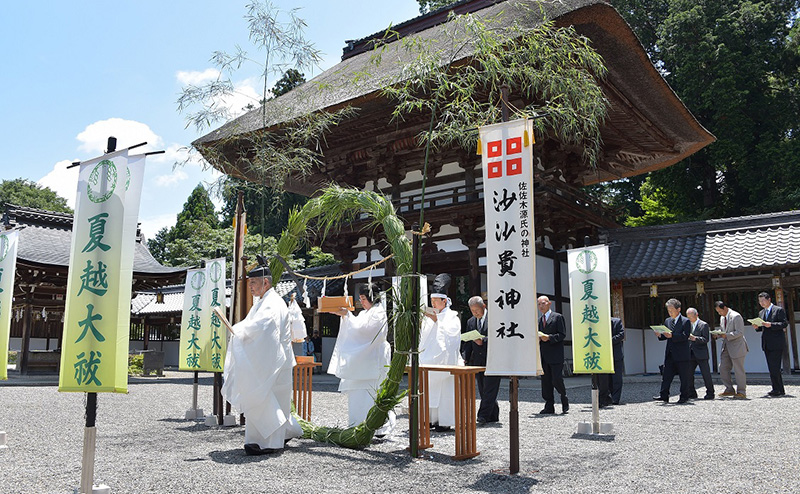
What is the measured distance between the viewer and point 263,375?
179 inches

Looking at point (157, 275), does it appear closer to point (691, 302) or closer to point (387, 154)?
point (387, 154)

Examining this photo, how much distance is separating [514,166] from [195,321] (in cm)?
436

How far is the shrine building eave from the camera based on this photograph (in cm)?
875

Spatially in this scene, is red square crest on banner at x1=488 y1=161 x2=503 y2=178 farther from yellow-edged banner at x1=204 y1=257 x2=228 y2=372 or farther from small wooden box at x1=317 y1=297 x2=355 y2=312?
yellow-edged banner at x1=204 y1=257 x2=228 y2=372

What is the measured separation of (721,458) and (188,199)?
32.3 meters

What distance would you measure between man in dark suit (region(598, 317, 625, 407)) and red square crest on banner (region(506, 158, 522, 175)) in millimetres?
4060

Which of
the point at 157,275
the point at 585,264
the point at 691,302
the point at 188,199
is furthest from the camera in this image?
the point at 188,199

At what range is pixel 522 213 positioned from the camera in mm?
4008

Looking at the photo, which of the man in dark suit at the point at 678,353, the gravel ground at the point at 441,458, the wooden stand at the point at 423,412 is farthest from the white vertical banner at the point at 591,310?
the man in dark suit at the point at 678,353

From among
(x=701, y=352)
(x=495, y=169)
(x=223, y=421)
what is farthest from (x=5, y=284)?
(x=701, y=352)

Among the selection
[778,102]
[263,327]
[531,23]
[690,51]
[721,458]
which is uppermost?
[690,51]

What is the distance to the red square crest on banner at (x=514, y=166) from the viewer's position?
405cm

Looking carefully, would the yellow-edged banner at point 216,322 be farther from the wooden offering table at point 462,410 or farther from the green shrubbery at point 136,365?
the green shrubbery at point 136,365

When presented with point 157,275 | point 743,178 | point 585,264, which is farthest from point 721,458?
point 743,178
